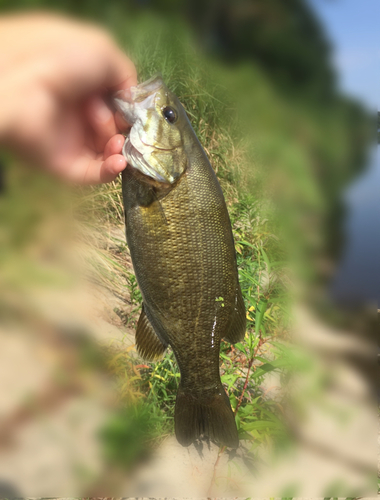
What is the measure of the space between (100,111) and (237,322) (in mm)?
549

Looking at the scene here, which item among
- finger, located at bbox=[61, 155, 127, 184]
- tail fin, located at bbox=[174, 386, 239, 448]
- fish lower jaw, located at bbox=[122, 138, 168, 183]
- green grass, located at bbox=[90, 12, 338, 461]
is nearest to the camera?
fish lower jaw, located at bbox=[122, 138, 168, 183]

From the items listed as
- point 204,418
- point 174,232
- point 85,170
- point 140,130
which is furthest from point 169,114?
point 204,418

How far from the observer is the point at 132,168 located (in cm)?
57

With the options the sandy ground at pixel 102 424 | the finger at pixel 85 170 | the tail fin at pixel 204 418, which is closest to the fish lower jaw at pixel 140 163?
the finger at pixel 85 170

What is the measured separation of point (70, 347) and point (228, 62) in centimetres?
142

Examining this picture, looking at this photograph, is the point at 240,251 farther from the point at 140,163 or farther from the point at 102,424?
the point at 140,163

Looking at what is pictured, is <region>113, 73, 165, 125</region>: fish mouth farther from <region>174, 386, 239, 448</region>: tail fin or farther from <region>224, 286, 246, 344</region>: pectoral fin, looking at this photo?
<region>174, 386, 239, 448</region>: tail fin

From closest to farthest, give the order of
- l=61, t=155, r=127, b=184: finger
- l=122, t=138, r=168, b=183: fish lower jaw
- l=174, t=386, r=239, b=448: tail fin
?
l=122, t=138, r=168, b=183: fish lower jaw → l=174, t=386, r=239, b=448: tail fin → l=61, t=155, r=127, b=184: finger

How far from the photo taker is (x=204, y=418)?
69cm

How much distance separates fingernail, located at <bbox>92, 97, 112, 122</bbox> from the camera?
0.73 meters

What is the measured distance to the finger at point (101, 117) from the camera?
0.73 m

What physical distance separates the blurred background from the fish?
35cm

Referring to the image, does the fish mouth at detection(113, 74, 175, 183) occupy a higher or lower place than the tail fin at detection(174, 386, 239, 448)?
higher

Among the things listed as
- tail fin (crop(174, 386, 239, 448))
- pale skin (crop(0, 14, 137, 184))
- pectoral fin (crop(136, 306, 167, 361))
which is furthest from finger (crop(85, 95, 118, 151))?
tail fin (crop(174, 386, 239, 448))
